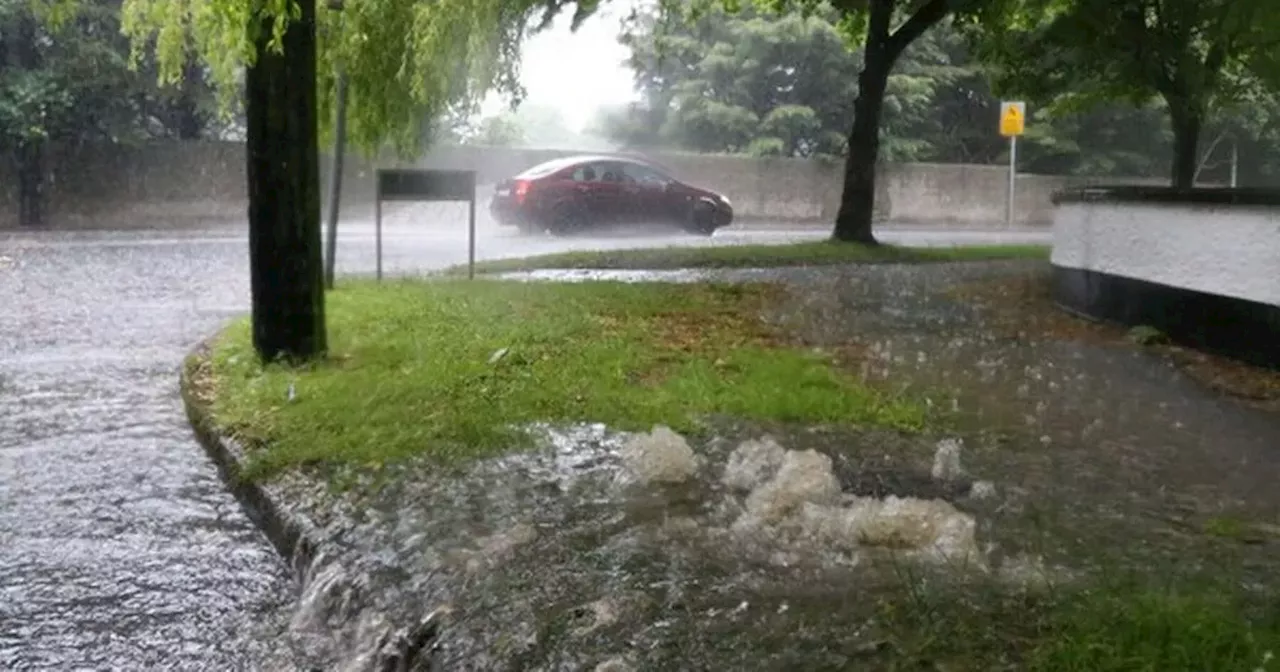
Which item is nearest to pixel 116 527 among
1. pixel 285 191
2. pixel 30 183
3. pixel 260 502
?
pixel 260 502

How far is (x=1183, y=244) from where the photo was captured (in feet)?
29.0

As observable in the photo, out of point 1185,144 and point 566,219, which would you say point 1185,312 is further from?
point 566,219

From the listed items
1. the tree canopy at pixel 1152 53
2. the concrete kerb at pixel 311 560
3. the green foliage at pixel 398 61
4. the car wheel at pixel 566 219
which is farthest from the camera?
the car wheel at pixel 566 219

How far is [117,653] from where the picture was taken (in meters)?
3.94

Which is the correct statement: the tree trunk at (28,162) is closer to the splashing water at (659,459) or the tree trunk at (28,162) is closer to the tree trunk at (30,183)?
the tree trunk at (30,183)

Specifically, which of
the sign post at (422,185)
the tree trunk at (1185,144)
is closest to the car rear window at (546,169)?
the sign post at (422,185)

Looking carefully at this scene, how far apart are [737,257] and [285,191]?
367 inches

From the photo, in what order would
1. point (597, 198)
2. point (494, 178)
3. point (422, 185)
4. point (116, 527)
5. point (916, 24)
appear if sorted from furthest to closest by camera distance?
1. point (494, 178)
2. point (597, 198)
3. point (916, 24)
4. point (422, 185)
5. point (116, 527)

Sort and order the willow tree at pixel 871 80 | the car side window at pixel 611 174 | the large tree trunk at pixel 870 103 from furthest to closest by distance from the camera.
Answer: the car side window at pixel 611 174
the large tree trunk at pixel 870 103
the willow tree at pixel 871 80

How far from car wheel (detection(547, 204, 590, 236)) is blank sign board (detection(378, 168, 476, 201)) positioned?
28.1 feet

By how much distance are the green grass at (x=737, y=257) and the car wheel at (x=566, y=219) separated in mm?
4477

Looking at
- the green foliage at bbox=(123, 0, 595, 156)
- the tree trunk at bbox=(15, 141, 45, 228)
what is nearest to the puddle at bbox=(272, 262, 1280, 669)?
the green foliage at bbox=(123, 0, 595, 156)

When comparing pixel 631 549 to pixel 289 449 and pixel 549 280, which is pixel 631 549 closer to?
pixel 289 449

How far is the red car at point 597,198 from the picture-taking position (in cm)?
2111
